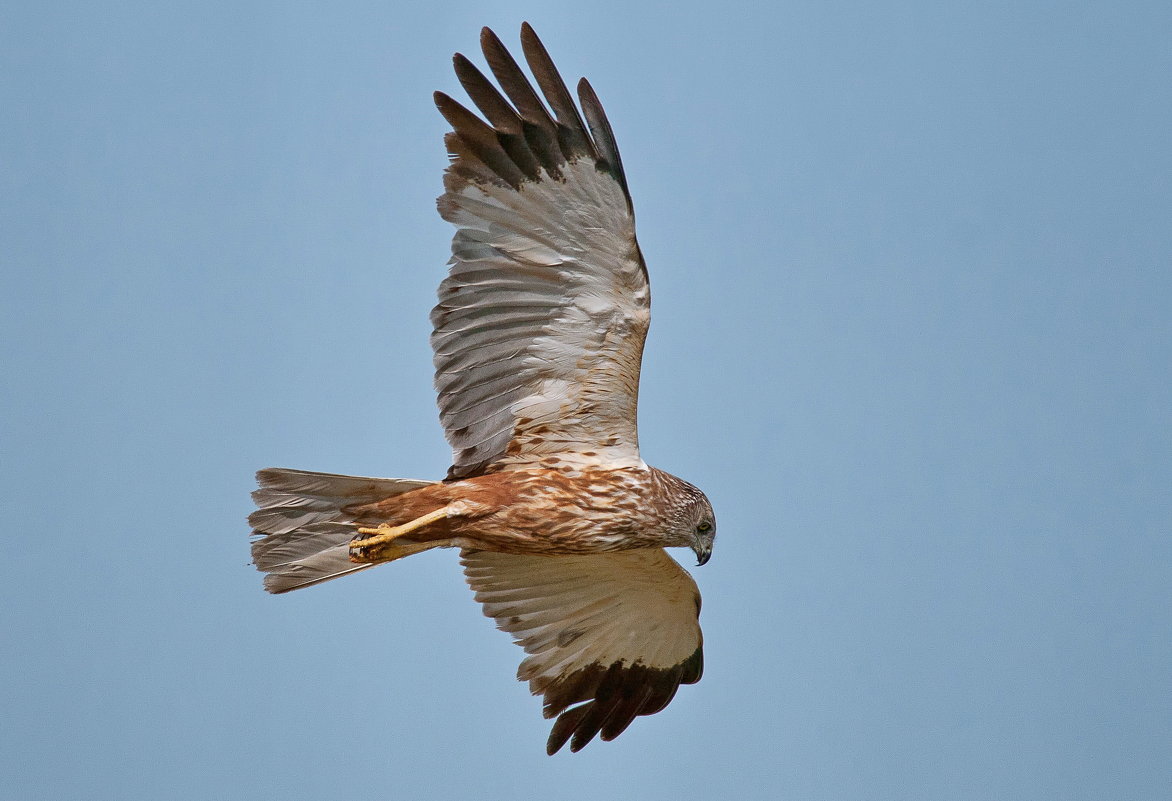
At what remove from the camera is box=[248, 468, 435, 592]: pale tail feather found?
613 centimetres

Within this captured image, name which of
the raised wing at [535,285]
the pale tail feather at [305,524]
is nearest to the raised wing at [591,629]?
the pale tail feather at [305,524]

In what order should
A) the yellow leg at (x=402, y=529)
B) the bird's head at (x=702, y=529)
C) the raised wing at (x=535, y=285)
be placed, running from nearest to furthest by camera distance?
the raised wing at (x=535, y=285), the yellow leg at (x=402, y=529), the bird's head at (x=702, y=529)

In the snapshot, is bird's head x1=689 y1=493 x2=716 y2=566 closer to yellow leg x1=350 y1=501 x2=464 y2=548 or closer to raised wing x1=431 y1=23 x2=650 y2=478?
raised wing x1=431 y1=23 x2=650 y2=478

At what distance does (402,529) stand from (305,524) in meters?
0.55

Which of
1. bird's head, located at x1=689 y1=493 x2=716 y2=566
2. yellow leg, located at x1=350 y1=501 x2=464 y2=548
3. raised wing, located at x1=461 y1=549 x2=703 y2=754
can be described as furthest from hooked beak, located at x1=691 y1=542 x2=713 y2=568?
yellow leg, located at x1=350 y1=501 x2=464 y2=548

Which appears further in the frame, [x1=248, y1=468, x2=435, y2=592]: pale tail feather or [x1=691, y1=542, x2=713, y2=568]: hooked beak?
[x1=691, y1=542, x2=713, y2=568]: hooked beak

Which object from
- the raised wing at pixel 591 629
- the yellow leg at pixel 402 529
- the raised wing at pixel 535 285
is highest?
the raised wing at pixel 535 285

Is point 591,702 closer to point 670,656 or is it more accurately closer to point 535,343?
point 670,656

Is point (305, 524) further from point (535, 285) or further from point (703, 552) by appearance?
point (703, 552)

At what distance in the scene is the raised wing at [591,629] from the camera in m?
6.99

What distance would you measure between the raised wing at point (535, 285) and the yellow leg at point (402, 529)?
27cm

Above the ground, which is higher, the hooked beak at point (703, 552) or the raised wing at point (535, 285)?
the raised wing at point (535, 285)

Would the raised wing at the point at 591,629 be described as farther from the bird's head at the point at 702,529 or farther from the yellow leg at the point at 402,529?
the yellow leg at the point at 402,529

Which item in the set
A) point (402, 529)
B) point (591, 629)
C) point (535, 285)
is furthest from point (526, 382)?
point (591, 629)
